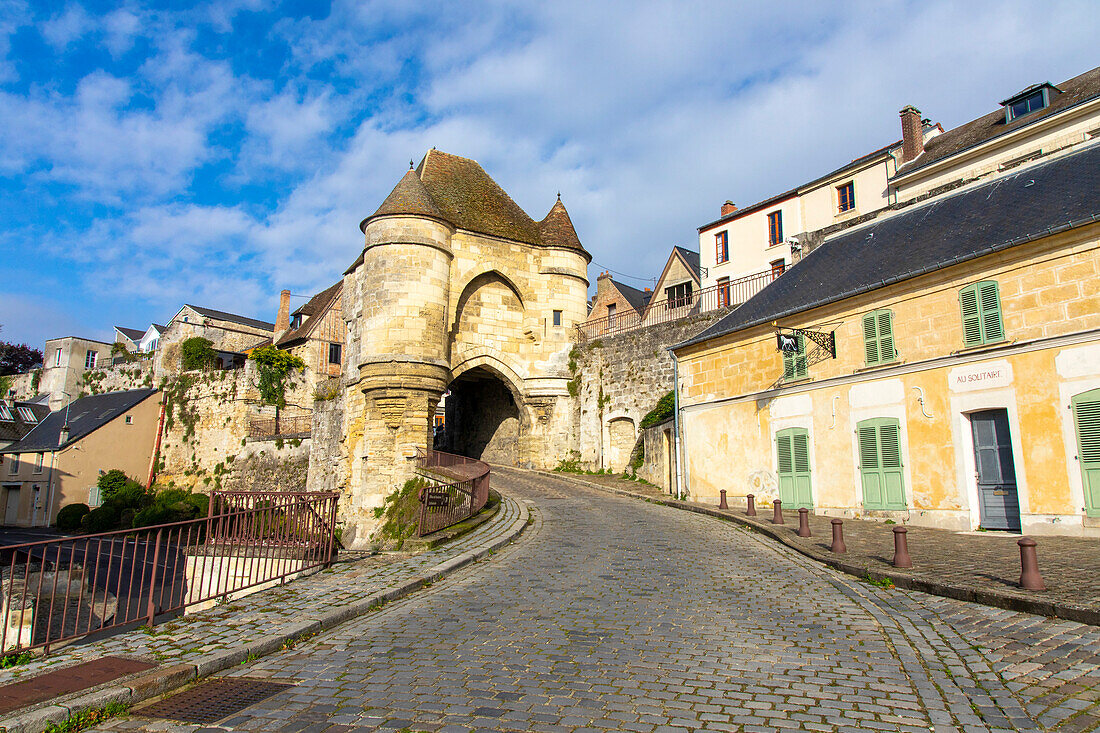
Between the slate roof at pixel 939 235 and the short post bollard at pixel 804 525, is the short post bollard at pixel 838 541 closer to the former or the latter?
the short post bollard at pixel 804 525

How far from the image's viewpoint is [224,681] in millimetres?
4785

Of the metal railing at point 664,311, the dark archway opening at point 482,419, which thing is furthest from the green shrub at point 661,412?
the dark archway opening at point 482,419

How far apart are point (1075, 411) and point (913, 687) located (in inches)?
330

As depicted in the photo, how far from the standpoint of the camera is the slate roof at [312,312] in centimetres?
3725

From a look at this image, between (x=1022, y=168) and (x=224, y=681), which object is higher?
(x=1022, y=168)

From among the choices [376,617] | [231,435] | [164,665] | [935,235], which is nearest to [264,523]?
[376,617]

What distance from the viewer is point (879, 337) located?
13461 mm

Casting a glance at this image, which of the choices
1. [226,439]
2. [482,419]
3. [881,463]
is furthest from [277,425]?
[881,463]

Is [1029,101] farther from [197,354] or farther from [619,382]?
[197,354]

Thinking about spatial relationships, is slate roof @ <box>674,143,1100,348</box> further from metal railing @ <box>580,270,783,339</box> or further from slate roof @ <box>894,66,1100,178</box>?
slate roof @ <box>894,66,1100,178</box>

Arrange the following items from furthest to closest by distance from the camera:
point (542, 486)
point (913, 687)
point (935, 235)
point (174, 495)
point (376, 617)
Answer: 1. point (174, 495)
2. point (542, 486)
3. point (935, 235)
4. point (376, 617)
5. point (913, 687)

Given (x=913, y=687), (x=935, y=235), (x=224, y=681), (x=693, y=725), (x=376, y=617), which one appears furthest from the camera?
(x=935, y=235)

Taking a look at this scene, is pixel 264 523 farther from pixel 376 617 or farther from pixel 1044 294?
pixel 1044 294

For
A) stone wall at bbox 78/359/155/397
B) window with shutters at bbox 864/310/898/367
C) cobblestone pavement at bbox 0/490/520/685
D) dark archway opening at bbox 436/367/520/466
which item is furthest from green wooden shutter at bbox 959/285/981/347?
stone wall at bbox 78/359/155/397
